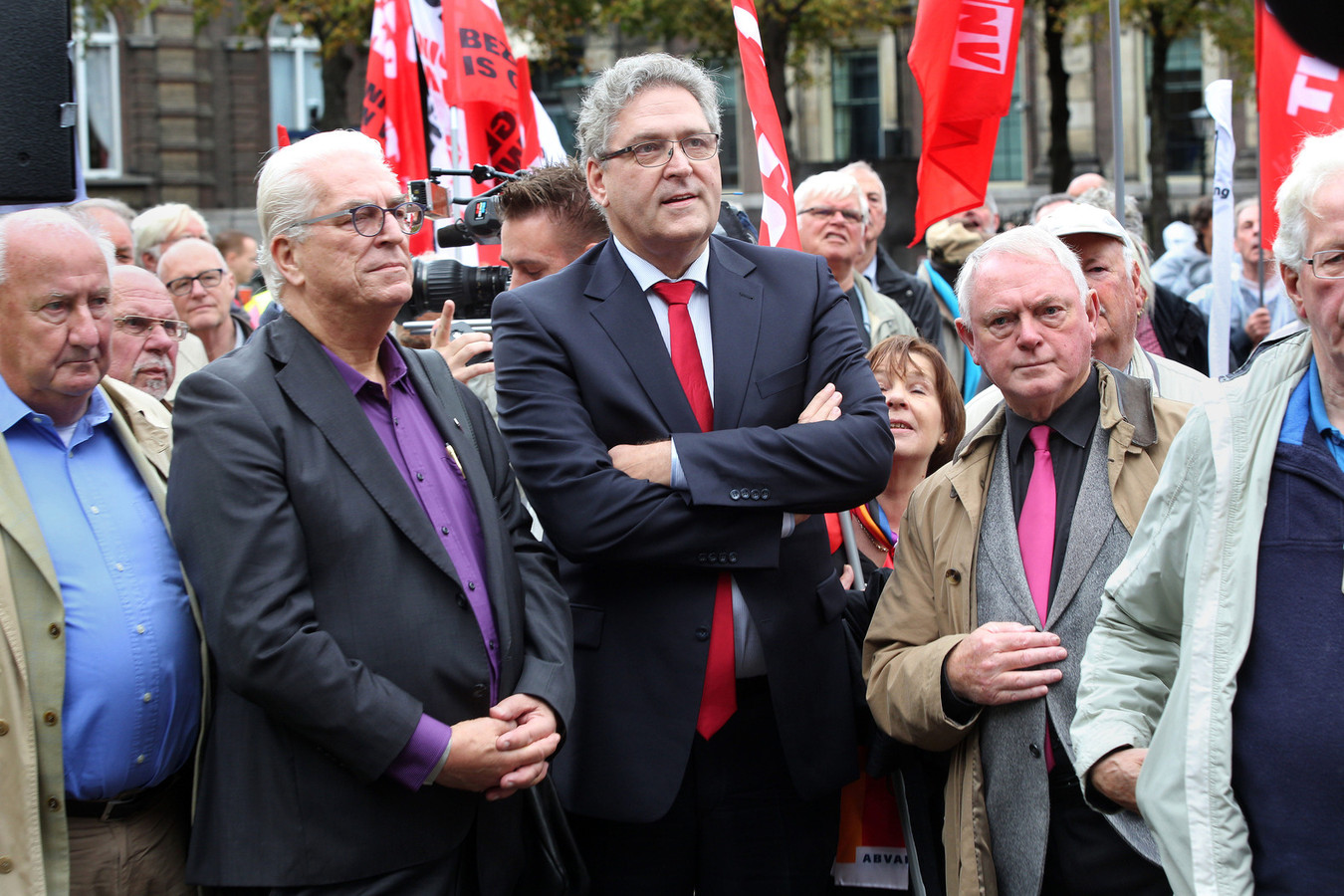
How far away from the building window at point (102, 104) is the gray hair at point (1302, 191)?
24445 millimetres

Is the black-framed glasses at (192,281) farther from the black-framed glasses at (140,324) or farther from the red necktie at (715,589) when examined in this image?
the red necktie at (715,589)

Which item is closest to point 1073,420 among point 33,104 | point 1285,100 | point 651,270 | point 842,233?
point 651,270

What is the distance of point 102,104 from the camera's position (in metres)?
23.8

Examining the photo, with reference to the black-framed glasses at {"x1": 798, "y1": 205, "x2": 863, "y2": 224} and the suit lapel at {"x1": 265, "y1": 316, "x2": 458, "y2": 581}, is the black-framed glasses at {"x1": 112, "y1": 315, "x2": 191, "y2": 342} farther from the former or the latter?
the black-framed glasses at {"x1": 798, "y1": 205, "x2": 863, "y2": 224}

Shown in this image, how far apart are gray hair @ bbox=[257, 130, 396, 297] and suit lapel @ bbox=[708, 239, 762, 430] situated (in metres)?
0.84

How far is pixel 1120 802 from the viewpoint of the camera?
238 cm

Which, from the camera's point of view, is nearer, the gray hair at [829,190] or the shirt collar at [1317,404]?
the shirt collar at [1317,404]

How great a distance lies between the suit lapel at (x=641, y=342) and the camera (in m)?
2.87

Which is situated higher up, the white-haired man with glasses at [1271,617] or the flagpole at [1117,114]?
the flagpole at [1117,114]

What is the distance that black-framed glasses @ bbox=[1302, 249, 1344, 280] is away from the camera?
6.77ft

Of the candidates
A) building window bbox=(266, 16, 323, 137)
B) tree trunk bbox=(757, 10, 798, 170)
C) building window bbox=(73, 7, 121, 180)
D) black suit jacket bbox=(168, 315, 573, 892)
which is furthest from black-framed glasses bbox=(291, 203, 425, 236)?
building window bbox=(266, 16, 323, 137)

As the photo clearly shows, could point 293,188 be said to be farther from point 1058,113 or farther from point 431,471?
point 1058,113

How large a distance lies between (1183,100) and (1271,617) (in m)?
27.7

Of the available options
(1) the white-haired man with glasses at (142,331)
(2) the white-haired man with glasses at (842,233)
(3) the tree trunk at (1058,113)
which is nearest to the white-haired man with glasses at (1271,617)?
(1) the white-haired man with glasses at (142,331)
